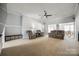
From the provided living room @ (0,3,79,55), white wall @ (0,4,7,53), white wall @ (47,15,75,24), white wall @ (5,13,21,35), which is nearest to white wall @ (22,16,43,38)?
living room @ (0,3,79,55)

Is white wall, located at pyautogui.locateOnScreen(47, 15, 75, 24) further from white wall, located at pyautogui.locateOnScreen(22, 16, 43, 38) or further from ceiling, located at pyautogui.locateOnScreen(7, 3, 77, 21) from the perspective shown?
white wall, located at pyautogui.locateOnScreen(22, 16, 43, 38)

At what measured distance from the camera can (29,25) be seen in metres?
2.54

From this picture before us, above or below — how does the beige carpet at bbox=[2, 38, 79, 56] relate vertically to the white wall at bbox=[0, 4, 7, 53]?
below

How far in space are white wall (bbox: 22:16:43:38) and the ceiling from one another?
0.43 feet

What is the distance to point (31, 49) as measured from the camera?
2.37m

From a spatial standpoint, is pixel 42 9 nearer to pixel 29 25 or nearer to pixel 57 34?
pixel 29 25

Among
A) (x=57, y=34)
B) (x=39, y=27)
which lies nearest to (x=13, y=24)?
(x=39, y=27)

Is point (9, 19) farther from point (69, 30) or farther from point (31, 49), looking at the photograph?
point (69, 30)

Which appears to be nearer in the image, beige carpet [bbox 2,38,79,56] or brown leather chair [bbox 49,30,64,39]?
beige carpet [bbox 2,38,79,56]

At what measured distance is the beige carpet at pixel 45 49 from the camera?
233 centimetres

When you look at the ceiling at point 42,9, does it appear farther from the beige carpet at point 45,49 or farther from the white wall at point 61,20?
the beige carpet at point 45,49

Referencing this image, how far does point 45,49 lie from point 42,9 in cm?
96

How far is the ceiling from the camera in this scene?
2.37 meters

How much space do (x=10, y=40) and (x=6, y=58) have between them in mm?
418
